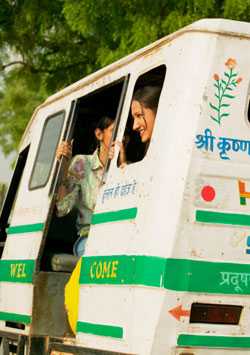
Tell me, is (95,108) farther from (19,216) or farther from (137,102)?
(137,102)

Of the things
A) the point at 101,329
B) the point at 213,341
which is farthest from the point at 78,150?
the point at 213,341

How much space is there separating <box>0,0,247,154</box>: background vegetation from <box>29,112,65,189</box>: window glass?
4.09 m

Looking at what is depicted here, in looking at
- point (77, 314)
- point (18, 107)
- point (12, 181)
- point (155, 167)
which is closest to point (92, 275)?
point (77, 314)

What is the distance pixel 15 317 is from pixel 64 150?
1.32m

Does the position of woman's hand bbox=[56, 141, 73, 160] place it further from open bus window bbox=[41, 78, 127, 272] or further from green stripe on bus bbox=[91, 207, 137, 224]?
green stripe on bus bbox=[91, 207, 137, 224]

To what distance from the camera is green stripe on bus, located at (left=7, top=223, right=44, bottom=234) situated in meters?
6.69

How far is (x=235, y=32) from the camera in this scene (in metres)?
5.13

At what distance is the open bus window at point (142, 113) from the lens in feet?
18.1

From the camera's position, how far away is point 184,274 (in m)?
4.82

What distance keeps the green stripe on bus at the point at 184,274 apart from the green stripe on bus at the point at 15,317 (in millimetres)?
1559

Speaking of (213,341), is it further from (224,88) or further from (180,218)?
(224,88)

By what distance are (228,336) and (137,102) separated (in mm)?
1586

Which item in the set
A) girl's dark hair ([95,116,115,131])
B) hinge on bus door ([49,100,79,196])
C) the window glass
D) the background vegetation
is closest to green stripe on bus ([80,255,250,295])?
hinge on bus door ([49,100,79,196])

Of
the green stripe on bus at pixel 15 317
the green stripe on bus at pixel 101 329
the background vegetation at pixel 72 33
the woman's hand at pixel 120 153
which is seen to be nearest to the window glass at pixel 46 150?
the green stripe on bus at pixel 15 317
